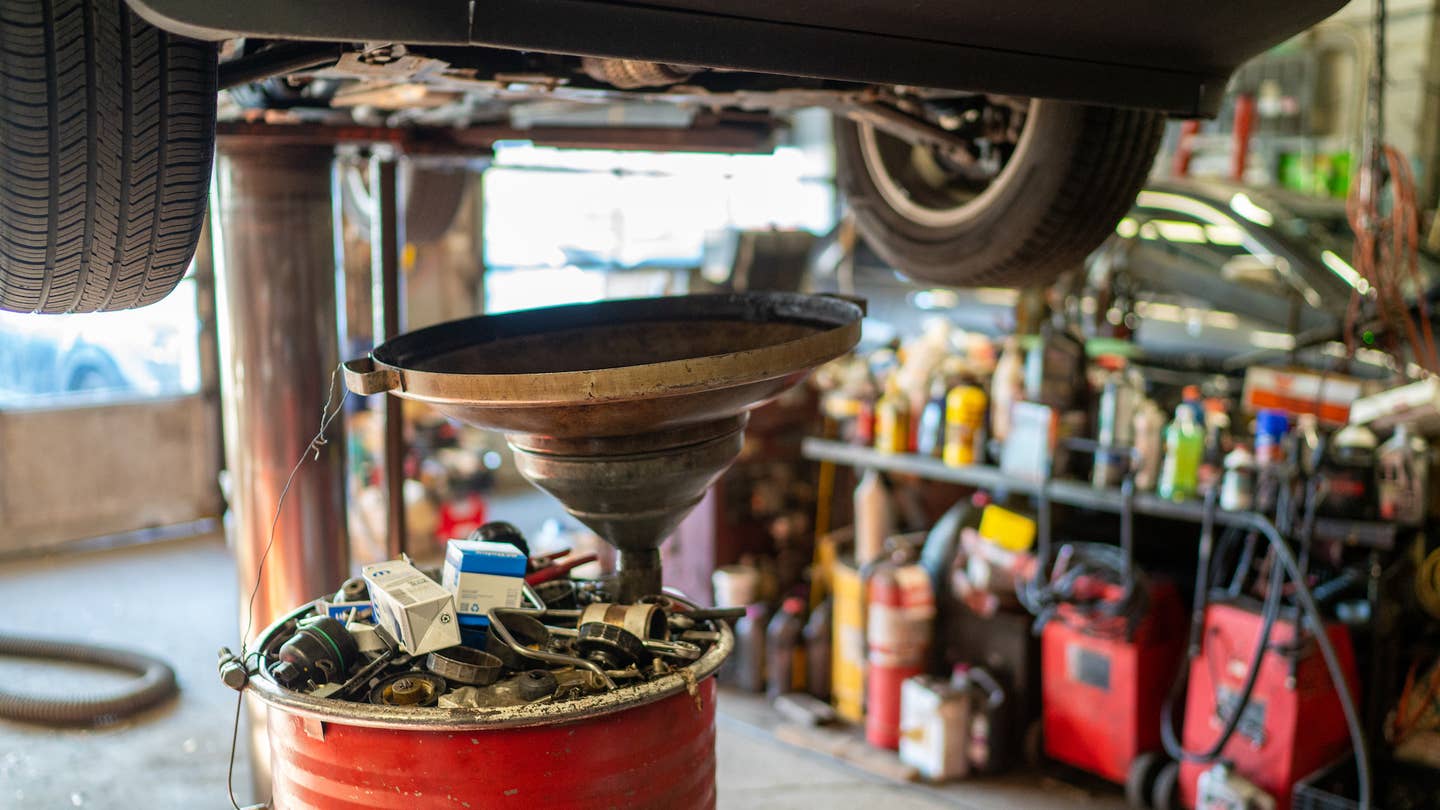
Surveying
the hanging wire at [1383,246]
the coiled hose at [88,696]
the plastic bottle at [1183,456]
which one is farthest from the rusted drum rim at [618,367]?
the coiled hose at [88,696]

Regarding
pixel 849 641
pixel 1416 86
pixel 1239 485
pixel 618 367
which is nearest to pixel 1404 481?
pixel 1239 485

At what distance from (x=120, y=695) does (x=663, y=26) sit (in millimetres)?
3526

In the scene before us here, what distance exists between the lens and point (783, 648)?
13.5ft

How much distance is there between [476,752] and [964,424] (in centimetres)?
261

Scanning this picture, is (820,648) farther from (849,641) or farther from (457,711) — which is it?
(457,711)

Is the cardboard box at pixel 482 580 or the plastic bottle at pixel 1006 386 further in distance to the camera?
the plastic bottle at pixel 1006 386

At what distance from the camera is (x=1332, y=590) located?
307 cm

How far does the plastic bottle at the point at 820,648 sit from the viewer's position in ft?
13.5

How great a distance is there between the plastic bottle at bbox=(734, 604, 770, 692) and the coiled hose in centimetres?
208

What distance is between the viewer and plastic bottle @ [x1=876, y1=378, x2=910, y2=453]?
3938 mm

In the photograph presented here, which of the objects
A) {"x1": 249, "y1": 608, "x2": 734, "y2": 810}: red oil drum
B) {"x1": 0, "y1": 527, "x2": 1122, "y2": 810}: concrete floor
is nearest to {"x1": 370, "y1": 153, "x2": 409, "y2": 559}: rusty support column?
{"x1": 0, "y1": 527, "x2": 1122, "y2": 810}: concrete floor

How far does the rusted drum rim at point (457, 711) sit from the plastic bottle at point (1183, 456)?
2.26 meters

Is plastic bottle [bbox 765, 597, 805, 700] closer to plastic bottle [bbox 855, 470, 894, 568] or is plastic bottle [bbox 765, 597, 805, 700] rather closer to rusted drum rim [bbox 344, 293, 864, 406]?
plastic bottle [bbox 855, 470, 894, 568]

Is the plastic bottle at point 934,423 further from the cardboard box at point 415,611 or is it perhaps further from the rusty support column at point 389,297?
the cardboard box at point 415,611
